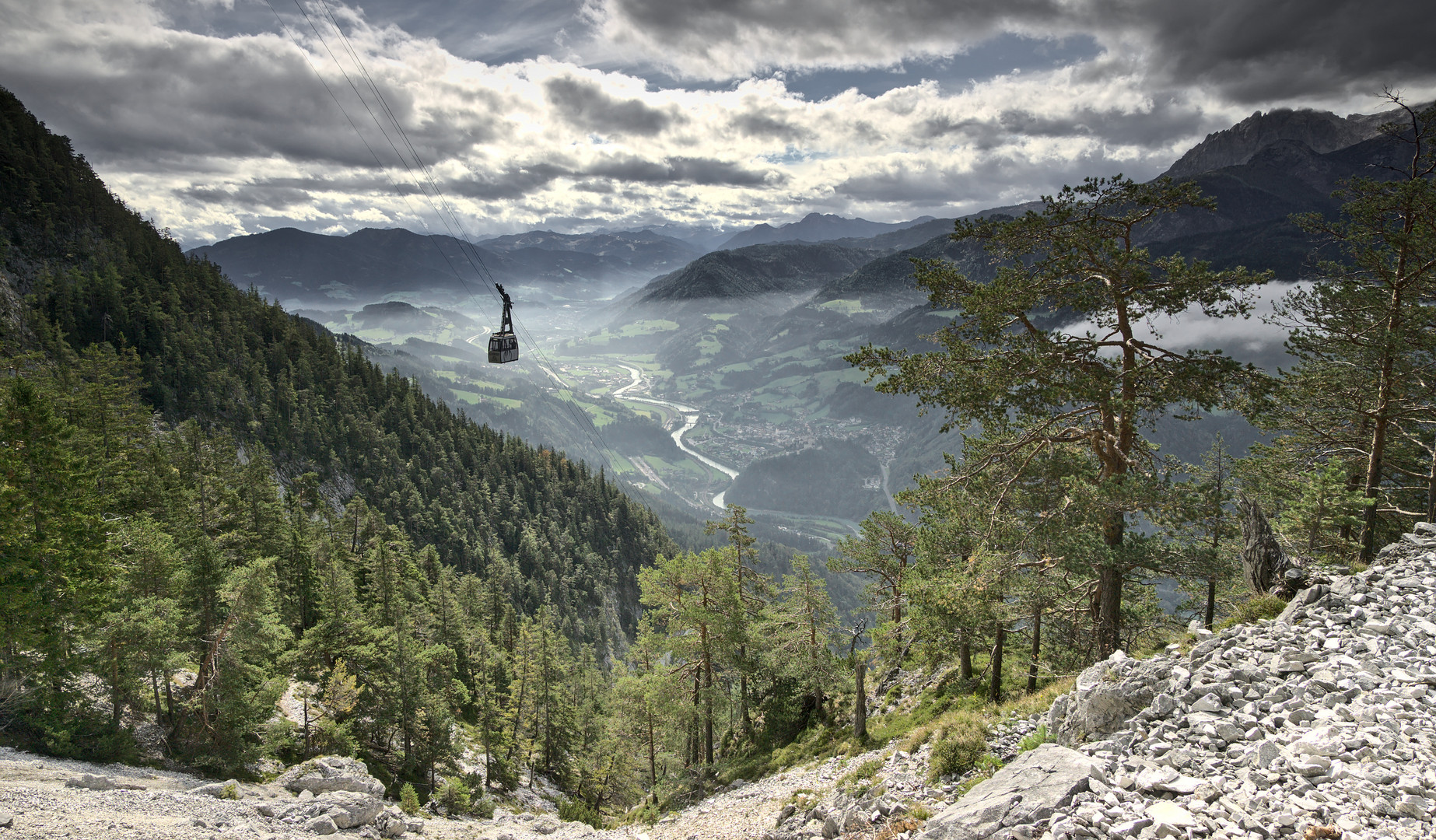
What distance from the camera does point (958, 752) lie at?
43.2 feet

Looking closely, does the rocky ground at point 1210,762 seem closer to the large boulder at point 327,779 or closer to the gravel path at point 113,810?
the gravel path at point 113,810

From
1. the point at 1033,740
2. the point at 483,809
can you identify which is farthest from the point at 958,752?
the point at 483,809

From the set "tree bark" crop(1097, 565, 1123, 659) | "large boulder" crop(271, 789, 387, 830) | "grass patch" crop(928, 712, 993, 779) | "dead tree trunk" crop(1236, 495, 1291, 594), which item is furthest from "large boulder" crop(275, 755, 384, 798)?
"dead tree trunk" crop(1236, 495, 1291, 594)

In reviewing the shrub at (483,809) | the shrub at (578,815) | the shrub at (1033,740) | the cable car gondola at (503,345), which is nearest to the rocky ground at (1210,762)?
the shrub at (1033,740)

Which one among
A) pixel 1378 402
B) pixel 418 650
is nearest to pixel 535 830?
pixel 418 650

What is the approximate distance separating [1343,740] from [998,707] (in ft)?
37.1

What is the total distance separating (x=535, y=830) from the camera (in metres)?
27.0

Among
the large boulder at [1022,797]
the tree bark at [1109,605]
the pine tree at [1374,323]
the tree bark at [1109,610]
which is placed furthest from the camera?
the pine tree at [1374,323]

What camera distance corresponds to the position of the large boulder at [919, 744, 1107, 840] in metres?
7.99

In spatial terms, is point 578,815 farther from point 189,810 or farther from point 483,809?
point 189,810

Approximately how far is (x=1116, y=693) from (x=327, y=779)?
2473 centimetres

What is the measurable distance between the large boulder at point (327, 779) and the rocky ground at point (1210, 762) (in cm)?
547

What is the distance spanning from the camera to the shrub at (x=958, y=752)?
12.9 metres

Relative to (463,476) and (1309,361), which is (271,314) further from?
(1309,361)
